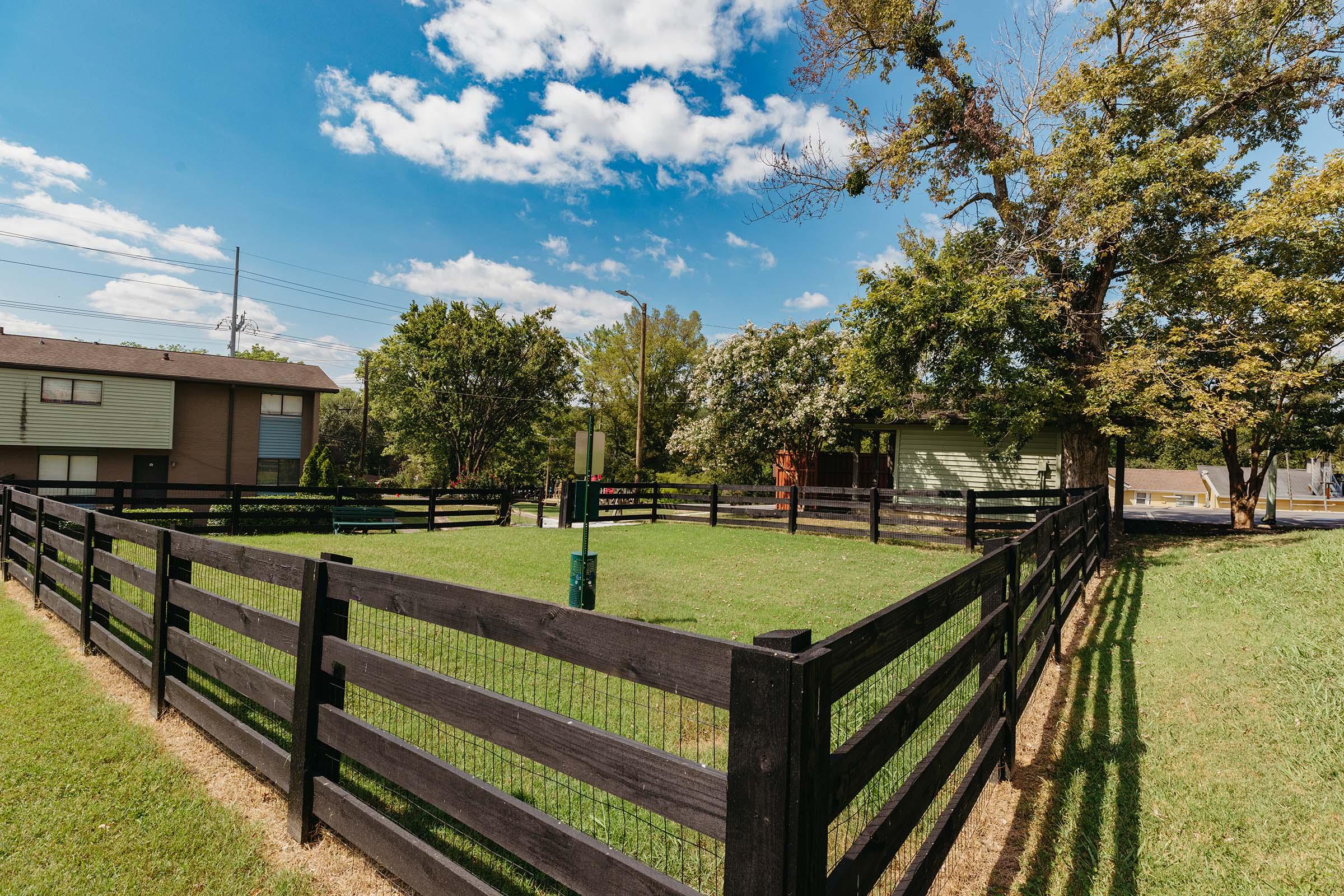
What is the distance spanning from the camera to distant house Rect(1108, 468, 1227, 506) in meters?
57.1

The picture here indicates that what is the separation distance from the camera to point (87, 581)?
5086 millimetres

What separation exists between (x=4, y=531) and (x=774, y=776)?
10.7 metres

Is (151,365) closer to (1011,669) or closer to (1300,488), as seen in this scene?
(1011,669)

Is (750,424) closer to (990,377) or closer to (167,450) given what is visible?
(990,377)

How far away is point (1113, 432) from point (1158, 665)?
1031cm

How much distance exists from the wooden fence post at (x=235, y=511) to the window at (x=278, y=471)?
43.5 ft

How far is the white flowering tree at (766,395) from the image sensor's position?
2194cm

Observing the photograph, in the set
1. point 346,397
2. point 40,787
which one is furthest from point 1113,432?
point 346,397

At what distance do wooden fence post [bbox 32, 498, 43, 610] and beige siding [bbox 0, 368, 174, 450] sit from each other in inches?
776

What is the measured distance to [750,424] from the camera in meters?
23.3

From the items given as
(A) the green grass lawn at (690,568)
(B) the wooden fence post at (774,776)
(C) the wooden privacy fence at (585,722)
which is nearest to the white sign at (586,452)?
(A) the green grass lawn at (690,568)

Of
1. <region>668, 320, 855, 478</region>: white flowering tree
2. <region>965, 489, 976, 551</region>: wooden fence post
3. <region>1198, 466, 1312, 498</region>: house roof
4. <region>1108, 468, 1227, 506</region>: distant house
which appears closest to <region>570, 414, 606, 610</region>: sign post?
<region>965, 489, 976, 551</region>: wooden fence post

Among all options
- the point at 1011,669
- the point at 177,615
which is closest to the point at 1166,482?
the point at 1011,669

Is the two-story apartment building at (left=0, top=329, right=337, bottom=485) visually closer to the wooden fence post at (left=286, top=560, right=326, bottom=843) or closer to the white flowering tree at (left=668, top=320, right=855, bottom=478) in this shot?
the white flowering tree at (left=668, top=320, right=855, bottom=478)
